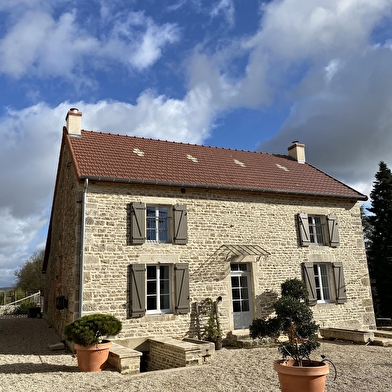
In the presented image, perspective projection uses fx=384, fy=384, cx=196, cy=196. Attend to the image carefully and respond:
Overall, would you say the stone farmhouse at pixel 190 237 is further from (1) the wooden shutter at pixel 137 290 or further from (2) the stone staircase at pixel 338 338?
(2) the stone staircase at pixel 338 338

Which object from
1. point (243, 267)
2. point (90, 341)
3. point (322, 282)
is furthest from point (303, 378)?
point (322, 282)

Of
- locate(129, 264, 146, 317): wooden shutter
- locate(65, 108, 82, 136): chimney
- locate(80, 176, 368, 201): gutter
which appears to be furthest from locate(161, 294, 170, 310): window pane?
locate(65, 108, 82, 136): chimney

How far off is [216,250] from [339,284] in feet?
14.8

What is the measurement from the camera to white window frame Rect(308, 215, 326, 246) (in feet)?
43.2

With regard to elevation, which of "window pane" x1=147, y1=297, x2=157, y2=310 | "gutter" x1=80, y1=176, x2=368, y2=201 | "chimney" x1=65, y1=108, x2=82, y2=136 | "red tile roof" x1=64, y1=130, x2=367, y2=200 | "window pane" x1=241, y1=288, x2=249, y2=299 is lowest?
"window pane" x1=147, y1=297, x2=157, y2=310

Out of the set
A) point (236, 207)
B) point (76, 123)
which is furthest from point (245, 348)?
point (76, 123)

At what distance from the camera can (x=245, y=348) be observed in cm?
1018

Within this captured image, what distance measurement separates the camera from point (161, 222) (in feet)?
36.4

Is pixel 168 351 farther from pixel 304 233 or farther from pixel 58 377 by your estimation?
pixel 304 233

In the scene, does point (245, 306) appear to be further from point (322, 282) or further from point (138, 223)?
point (138, 223)

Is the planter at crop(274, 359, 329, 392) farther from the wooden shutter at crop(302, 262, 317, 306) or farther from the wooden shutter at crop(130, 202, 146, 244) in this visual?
the wooden shutter at crop(302, 262, 317, 306)

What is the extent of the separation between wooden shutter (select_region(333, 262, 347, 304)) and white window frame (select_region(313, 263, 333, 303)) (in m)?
0.24

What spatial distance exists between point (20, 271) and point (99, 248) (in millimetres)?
26725

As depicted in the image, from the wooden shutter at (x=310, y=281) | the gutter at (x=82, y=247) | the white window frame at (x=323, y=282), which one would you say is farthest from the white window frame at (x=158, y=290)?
the white window frame at (x=323, y=282)
